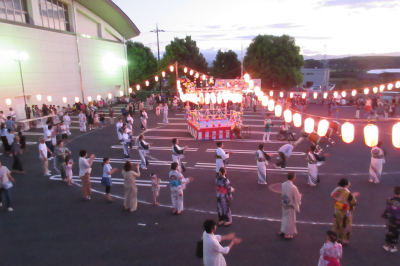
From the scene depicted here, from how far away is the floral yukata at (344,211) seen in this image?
5668 millimetres

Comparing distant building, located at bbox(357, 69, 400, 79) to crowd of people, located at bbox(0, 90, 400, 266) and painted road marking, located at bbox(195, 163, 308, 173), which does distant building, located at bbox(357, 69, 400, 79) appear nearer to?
painted road marking, located at bbox(195, 163, 308, 173)

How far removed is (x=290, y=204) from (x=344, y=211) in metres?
1.12

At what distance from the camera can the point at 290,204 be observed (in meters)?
5.89

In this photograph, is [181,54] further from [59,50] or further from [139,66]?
[59,50]

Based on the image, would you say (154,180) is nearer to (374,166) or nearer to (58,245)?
(58,245)

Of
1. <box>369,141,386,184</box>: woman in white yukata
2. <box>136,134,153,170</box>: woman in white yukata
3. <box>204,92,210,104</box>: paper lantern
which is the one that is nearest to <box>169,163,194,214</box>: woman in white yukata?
<box>136,134,153,170</box>: woman in white yukata

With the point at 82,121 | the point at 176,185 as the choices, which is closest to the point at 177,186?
the point at 176,185

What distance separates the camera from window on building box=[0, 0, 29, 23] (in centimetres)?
1862

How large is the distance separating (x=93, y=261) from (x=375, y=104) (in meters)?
26.7

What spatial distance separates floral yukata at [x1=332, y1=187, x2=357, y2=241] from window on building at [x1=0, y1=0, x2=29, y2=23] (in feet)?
76.0

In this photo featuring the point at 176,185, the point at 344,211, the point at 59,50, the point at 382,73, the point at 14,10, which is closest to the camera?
the point at 344,211

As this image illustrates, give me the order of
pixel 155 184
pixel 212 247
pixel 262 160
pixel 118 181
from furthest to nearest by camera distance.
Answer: pixel 118 181 < pixel 262 160 < pixel 155 184 < pixel 212 247

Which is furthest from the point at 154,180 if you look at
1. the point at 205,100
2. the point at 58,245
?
the point at 205,100

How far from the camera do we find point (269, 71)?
3678 cm
